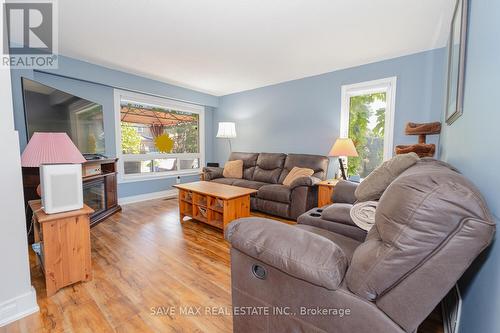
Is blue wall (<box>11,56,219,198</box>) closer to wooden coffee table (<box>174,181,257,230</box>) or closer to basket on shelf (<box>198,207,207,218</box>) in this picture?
wooden coffee table (<box>174,181,257,230</box>)

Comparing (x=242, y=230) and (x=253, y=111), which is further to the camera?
(x=253, y=111)

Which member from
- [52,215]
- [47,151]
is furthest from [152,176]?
[52,215]

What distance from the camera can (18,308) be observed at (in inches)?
55.2

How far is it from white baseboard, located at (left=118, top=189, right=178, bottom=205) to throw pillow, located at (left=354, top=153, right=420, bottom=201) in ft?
13.1

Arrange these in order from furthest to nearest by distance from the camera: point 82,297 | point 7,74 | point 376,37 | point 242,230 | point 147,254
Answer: point 376,37
point 147,254
point 82,297
point 7,74
point 242,230

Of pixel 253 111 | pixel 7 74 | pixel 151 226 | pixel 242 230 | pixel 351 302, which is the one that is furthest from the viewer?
pixel 253 111

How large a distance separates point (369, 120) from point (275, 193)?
1.86 meters

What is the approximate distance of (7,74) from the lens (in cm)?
135

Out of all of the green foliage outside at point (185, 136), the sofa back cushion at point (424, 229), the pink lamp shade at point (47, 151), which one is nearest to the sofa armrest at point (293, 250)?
the sofa back cushion at point (424, 229)

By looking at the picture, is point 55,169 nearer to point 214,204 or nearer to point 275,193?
point 214,204

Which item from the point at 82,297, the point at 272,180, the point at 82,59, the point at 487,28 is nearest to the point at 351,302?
the point at 487,28

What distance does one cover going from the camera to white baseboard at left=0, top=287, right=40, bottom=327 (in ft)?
4.44

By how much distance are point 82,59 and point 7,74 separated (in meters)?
2.32

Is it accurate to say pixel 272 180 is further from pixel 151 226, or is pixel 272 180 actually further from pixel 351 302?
pixel 351 302
